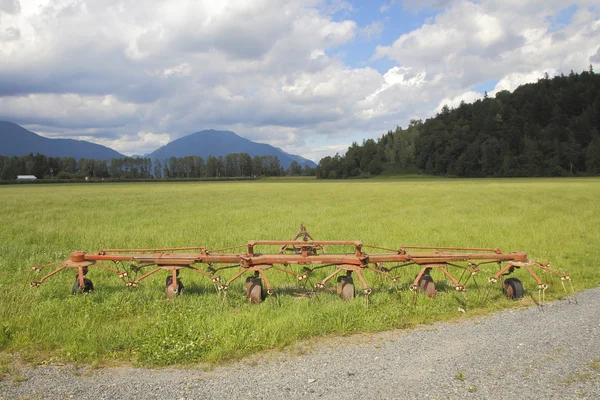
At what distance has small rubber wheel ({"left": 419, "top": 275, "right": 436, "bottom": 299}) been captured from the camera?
7883mm

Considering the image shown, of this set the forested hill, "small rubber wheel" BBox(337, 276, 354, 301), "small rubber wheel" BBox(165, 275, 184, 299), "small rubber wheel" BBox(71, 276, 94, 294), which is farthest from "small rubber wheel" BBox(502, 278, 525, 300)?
the forested hill

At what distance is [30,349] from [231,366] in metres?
3.09

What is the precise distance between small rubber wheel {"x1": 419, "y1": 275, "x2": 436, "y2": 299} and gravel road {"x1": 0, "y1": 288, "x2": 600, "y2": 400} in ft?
6.19

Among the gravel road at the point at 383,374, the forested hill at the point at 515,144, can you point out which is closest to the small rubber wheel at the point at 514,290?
the gravel road at the point at 383,374

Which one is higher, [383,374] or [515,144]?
[515,144]

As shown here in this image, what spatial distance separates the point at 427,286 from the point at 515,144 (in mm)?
193706

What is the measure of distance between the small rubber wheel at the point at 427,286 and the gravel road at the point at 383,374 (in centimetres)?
189

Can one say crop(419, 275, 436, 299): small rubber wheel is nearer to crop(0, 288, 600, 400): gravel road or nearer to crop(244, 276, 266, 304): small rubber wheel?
crop(0, 288, 600, 400): gravel road

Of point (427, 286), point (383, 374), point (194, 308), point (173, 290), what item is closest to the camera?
point (383, 374)

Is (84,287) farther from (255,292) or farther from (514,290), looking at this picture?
A: (514,290)

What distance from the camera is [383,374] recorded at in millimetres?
4652

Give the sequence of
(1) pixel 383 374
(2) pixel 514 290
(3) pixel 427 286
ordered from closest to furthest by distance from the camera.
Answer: (1) pixel 383 374, (2) pixel 514 290, (3) pixel 427 286

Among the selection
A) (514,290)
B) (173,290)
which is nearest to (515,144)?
(514,290)

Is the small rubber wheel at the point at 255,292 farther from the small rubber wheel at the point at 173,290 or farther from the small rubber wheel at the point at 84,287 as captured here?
the small rubber wheel at the point at 84,287
